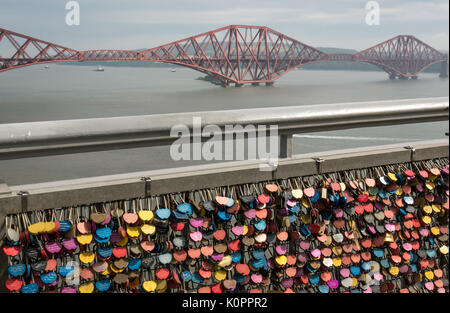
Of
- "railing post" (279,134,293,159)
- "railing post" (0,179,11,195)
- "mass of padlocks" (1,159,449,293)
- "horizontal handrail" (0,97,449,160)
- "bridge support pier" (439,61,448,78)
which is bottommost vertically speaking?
"mass of padlocks" (1,159,449,293)

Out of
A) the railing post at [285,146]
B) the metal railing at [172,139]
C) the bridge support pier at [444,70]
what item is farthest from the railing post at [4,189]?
the bridge support pier at [444,70]

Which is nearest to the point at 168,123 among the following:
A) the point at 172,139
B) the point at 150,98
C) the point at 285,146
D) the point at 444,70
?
the point at 172,139

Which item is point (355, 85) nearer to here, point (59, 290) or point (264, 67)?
point (264, 67)

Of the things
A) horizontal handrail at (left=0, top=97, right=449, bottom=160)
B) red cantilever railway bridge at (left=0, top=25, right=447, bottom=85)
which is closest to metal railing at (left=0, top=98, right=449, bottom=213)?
horizontal handrail at (left=0, top=97, right=449, bottom=160)

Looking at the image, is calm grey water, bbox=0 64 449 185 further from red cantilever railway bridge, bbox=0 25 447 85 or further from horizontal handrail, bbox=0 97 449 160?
horizontal handrail, bbox=0 97 449 160

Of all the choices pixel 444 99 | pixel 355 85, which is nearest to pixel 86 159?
pixel 355 85

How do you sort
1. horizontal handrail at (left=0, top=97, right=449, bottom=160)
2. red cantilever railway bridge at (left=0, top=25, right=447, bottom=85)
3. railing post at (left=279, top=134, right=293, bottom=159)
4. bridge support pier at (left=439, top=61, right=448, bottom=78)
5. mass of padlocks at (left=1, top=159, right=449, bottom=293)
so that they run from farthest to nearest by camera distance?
1. bridge support pier at (left=439, top=61, right=448, bottom=78)
2. railing post at (left=279, top=134, right=293, bottom=159)
3. red cantilever railway bridge at (left=0, top=25, right=447, bottom=85)
4. mass of padlocks at (left=1, top=159, right=449, bottom=293)
5. horizontal handrail at (left=0, top=97, right=449, bottom=160)

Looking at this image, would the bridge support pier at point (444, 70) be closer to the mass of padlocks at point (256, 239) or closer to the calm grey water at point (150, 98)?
the calm grey water at point (150, 98)
